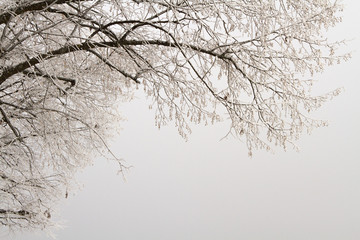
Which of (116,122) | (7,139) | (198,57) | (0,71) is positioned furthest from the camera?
(116,122)

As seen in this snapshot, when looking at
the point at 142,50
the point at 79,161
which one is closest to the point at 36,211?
the point at 79,161

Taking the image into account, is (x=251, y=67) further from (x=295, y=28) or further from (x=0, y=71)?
(x=0, y=71)

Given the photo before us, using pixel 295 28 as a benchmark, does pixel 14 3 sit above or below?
above

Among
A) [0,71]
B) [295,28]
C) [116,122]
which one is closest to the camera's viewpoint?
[295,28]

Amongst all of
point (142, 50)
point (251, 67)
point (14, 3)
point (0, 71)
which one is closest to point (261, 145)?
point (251, 67)

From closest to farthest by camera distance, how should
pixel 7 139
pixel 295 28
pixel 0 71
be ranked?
pixel 295 28, pixel 0 71, pixel 7 139

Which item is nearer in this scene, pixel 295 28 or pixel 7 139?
pixel 295 28

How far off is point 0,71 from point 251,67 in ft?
11.9

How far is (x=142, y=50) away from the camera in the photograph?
19.6 feet

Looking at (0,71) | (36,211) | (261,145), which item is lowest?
(261,145)

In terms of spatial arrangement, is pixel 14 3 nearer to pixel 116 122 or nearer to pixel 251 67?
pixel 251 67

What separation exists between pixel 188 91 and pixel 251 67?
0.81 meters

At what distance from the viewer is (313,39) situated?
5.52 meters

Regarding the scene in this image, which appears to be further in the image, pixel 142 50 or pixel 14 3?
pixel 142 50
